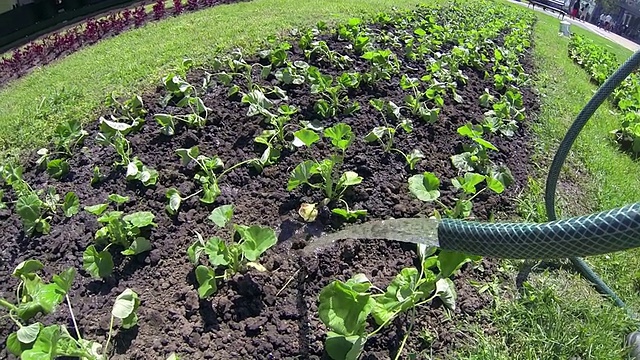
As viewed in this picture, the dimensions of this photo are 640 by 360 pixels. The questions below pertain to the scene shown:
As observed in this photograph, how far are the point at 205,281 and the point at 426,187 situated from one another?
1.26 metres

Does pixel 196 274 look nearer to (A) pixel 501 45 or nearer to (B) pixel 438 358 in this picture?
(B) pixel 438 358

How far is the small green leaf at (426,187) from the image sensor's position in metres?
2.71

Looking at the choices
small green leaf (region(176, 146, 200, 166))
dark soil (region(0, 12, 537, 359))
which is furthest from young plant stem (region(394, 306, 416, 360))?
small green leaf (region(176, 146, 200, 166))

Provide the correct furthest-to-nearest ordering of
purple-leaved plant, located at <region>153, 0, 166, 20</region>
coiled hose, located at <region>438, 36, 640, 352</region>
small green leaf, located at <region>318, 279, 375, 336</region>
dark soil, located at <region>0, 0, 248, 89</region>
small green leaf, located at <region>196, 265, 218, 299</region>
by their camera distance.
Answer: purple-leaved plant, located at <region>153, 0, 166, 20</region>
dark soil, located at <region>0, 0, 248, 89</region>
small green leaf, located at <region>196, 265, 218, 299</region>
small green leaf, located at <region>318, 279, 375, 336</region>
coiled hose, located at <region>438, 36, 640, 352</region>

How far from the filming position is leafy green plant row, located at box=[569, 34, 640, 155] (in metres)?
4.95

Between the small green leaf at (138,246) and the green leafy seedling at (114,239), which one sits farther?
the small green leaf at (138,246)

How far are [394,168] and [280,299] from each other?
1334mm

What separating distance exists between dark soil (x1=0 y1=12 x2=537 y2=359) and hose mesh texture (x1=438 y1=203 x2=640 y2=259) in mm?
735

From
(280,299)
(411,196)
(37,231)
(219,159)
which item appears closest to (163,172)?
(219,159)

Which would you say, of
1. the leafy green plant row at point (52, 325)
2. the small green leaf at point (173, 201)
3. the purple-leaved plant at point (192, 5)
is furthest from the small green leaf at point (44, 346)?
the purple-leaved plant at point (192, 5)

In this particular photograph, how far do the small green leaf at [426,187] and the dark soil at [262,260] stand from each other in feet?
1.00

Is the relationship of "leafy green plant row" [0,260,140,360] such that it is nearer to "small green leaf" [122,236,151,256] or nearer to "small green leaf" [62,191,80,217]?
"small green leaf" [122,236,151,256]

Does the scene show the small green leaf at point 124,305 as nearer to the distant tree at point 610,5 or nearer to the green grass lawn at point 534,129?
the green grass lawn at point 534,129

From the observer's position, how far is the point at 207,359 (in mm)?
2229
